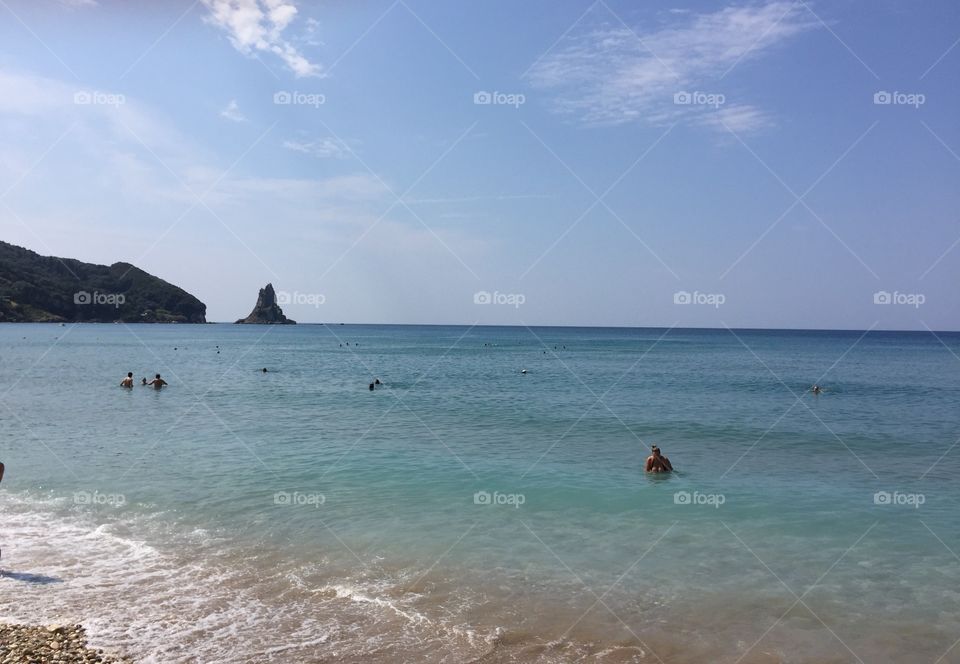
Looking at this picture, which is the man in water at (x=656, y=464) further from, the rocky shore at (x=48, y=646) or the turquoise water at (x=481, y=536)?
the rocky shore at (x=48, y=646)

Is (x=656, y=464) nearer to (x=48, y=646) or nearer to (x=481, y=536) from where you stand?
(x=481, y=536)

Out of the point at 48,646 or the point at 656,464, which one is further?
the point at 656,464

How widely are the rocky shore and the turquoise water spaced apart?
366mm

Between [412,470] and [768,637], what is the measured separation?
1407 cm

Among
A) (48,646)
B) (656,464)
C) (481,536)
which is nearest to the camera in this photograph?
(48,646)

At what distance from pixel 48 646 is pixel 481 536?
8957 millimetres

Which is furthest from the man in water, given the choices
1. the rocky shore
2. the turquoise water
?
the rocky shore

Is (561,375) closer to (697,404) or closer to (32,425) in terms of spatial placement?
(697,404)

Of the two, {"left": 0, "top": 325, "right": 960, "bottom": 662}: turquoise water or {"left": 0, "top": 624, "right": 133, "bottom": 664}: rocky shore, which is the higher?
{"left": 0, "top": 325, "right": 960, "bottom": 662}: turquoise water

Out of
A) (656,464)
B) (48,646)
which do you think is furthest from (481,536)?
(656,464)

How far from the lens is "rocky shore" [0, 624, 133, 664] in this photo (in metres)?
9.15

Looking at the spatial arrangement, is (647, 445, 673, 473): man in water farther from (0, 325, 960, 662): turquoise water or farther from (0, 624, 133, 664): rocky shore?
(0, 624, 133, 664): rocky shore

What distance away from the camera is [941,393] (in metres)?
53.4

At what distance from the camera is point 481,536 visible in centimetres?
1557
